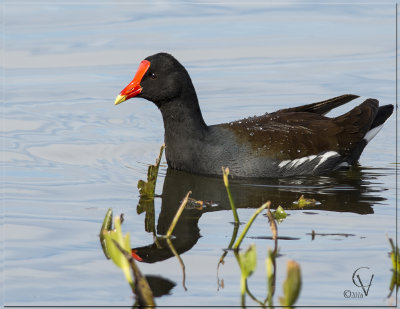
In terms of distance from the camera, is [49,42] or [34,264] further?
[49,42]

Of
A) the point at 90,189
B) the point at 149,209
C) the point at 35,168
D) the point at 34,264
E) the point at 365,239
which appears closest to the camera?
the point at 34,264

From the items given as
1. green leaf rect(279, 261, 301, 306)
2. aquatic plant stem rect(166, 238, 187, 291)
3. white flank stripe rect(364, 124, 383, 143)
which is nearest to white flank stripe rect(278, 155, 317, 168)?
white flank stripe rect(364, 124, 383, 143)

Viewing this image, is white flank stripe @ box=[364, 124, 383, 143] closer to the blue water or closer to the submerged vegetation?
the blue water

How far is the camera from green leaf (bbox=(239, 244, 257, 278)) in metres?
4.51

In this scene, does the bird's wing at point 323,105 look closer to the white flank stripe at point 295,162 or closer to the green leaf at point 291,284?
the white flank stripe at point 295,162

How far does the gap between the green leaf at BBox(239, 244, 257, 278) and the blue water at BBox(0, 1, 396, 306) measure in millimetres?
589

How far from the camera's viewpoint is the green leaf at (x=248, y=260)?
14.8 ft

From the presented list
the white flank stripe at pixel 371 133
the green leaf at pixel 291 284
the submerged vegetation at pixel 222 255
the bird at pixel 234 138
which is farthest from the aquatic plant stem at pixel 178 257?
the white flank stripe at pixel 371 133

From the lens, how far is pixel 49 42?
1195 cm

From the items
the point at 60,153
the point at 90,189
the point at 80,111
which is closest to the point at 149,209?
the point at 90,189

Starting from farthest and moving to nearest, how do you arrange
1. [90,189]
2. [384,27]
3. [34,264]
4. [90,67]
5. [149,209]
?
[384,27] < [90,67] < [90,189] < [149,209] < [34,264]

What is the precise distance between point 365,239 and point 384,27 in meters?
7.03

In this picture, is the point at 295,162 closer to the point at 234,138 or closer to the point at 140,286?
the point at 234,138

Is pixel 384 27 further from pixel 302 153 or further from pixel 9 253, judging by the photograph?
pixel 9 253
